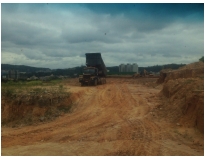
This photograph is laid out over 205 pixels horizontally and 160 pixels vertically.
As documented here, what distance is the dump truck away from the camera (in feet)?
83.8

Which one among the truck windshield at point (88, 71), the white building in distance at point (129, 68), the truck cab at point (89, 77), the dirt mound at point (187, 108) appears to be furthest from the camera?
the white building in distance at point (129, 68)

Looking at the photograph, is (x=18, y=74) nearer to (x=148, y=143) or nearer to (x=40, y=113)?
(x=40, y=113)

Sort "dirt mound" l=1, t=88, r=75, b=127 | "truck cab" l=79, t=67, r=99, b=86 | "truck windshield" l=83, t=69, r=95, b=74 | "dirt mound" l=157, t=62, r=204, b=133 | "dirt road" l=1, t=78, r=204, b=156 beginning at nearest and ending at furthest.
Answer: "dirt road" l=1, t=78, r=204, b=156, "dirt mound" l=157, t=62, r=204, b=133, "dirt mound" l=1, t=88, r=75, b=127, "truck cab" l=79, t=67, r=99, b=86, "truck windshield" l=83, t=69, r=95, b=74

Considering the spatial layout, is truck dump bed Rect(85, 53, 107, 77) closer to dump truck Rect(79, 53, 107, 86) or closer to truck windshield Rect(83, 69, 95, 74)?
dump truck Rect(79, 53, 107, 86)

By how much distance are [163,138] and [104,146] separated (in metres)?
2.35

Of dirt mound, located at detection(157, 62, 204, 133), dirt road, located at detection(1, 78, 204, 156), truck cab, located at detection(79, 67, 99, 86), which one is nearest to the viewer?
dirt road, located at detection(1, 78, 204, 156)

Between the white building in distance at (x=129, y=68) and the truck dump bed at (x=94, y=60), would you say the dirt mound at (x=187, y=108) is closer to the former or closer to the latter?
the truck dump bed at (x=94, y=60)

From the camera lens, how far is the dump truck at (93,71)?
1005 inches

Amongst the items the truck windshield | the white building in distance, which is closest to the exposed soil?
the truck windshield

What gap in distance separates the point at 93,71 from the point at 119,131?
16.3 meters

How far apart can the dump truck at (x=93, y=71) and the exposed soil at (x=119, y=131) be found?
10.5m

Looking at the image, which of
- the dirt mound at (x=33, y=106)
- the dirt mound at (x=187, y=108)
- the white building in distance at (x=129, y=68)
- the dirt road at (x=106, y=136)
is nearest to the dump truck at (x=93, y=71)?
the dirt mound at (x=33, y=106)

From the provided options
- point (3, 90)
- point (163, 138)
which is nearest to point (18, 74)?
point (3, 90)

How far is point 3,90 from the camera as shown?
15.7m
